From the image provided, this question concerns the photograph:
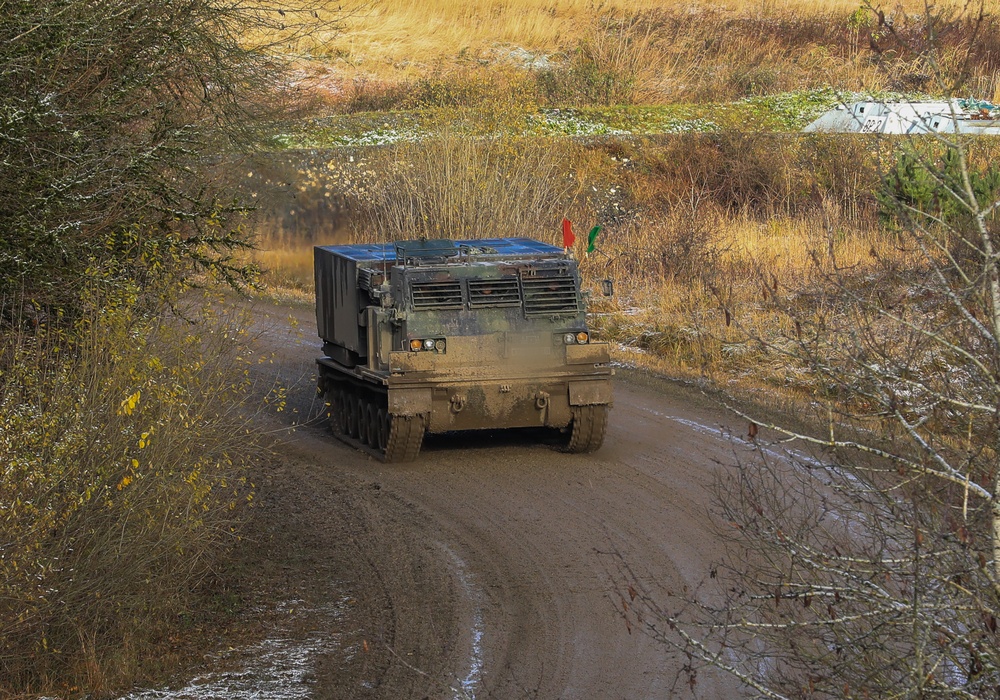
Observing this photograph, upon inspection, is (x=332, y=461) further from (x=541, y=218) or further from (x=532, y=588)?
(x=541, y=218)

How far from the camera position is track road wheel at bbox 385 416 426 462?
43.6 ft

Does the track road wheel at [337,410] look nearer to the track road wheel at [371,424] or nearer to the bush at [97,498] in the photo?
the track road wheel at [371,424]

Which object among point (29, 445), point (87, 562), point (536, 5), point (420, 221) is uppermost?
point (536, 5)

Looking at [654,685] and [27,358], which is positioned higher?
[27,358]

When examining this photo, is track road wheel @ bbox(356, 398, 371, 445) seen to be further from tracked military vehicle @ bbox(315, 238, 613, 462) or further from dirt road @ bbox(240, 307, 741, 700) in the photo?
dirt road @ bbox(240, 307, 741, 700)

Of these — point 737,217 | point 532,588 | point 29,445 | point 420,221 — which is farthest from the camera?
point 737,217

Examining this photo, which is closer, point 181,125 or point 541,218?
point 181,125

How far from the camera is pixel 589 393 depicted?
13500 mm

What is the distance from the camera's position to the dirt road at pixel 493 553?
8133mm

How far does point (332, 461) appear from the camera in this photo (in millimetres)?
14086

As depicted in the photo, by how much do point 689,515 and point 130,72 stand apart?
6.12 m

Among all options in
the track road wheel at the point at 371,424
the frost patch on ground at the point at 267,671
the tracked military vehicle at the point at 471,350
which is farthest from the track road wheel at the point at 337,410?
the frost patch on ground at the point at 267,671

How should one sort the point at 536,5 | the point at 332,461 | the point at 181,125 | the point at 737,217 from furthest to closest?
1. the point at 536,5
2. the point at 737,217
3. the point at 332,461
4. the point at 181,125

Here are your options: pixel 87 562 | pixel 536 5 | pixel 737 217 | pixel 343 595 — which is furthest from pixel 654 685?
pixel 536 5
